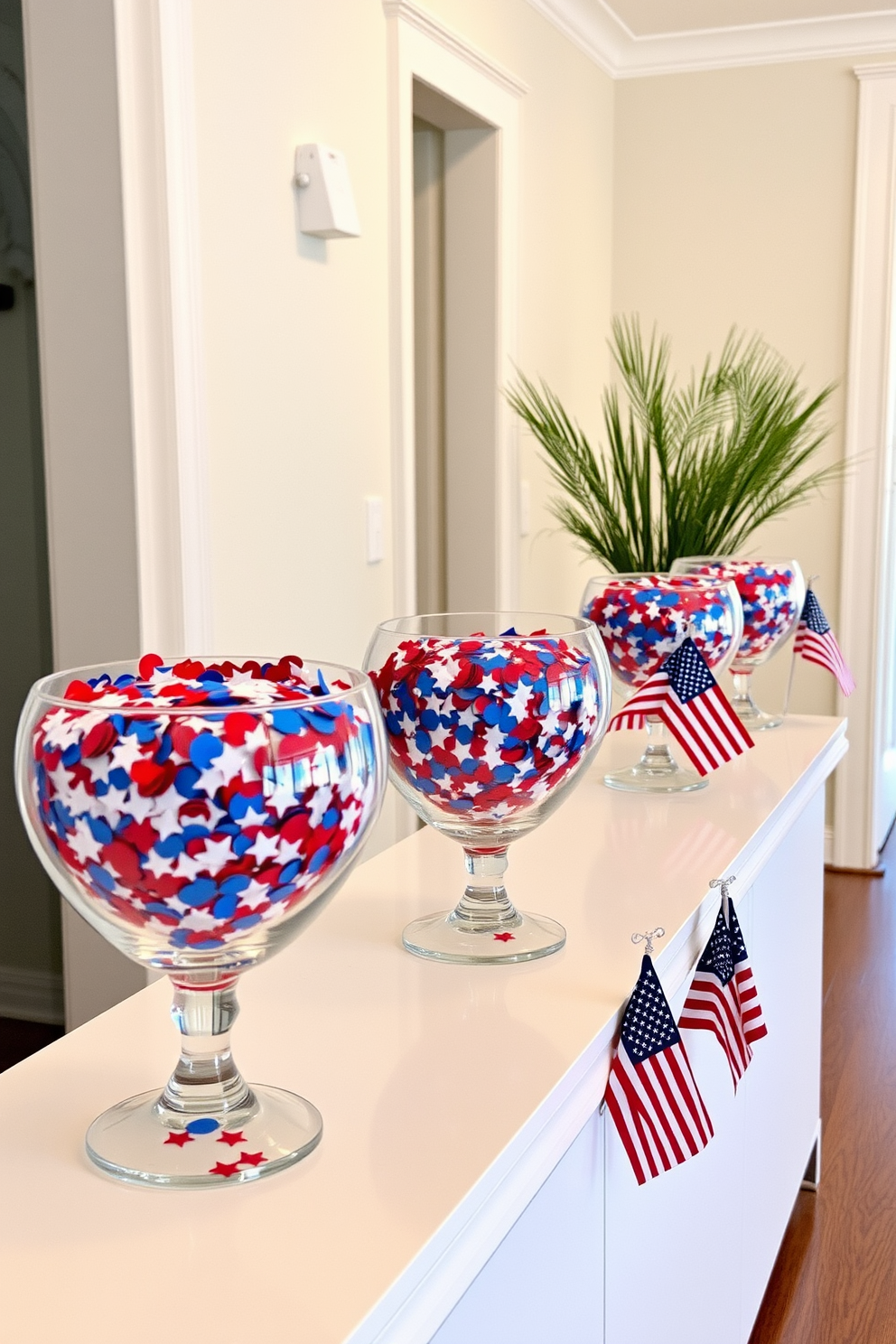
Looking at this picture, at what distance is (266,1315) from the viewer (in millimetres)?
596

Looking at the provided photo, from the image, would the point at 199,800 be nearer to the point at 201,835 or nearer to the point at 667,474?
the point at 201,835

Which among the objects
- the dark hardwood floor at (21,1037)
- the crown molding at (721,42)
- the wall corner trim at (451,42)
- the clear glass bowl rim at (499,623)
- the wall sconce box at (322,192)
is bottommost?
the dark hardwood floor at (21,1037)

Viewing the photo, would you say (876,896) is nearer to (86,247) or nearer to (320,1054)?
(86,247)

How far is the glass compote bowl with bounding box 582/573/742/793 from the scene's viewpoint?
1474mm

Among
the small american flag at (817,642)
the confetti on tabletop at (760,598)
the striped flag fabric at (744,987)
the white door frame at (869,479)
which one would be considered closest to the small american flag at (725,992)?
the striped flag fabric at (744,987)

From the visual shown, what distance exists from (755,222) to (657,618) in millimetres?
3067

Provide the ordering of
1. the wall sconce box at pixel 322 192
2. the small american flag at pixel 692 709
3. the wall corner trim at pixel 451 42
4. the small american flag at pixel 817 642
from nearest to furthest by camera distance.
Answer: the small american flag at pixel 692 709
the small american flag at pixel 817 642
the wall sconce box at pixel 322 192
the wall corner trim at pixel 451 42

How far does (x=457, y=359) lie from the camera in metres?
3.52

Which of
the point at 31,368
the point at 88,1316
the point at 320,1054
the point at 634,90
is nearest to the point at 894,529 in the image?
the point at 634,90

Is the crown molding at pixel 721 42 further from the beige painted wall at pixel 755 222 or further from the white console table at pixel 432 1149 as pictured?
the white console table at pixel 432 1149

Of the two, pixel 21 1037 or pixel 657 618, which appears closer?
pixel 657 618

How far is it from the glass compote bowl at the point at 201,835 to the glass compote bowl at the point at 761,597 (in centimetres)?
108

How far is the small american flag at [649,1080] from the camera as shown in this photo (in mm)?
935

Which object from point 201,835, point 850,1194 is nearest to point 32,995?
point 850,1194
